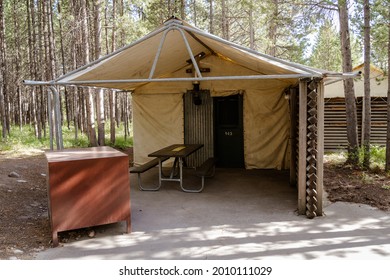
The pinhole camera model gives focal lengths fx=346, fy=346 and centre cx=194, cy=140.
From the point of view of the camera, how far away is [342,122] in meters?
11.8

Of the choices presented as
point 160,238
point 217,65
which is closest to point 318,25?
point 217,65

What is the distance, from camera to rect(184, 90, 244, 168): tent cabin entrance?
9320mm

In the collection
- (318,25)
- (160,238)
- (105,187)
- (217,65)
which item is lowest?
(160,238)

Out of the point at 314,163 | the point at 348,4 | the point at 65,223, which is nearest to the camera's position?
the point at 65,223

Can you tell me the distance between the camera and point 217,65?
29.8ft

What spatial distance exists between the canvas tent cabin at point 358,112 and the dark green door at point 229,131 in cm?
418

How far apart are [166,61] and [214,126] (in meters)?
2.42

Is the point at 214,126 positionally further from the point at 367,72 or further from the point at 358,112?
the point at 358,112

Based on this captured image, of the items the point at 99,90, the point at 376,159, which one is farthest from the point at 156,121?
the point at 376,159

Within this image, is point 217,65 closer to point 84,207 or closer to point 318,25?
point 318,25

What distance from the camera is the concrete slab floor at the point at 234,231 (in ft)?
12.6

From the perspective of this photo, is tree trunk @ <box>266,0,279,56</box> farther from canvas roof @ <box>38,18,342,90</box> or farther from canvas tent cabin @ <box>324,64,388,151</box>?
canvas tent cabin @ <box>324,64,388,151</box>

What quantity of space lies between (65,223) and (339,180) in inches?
220

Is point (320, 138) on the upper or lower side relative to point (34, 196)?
upper
